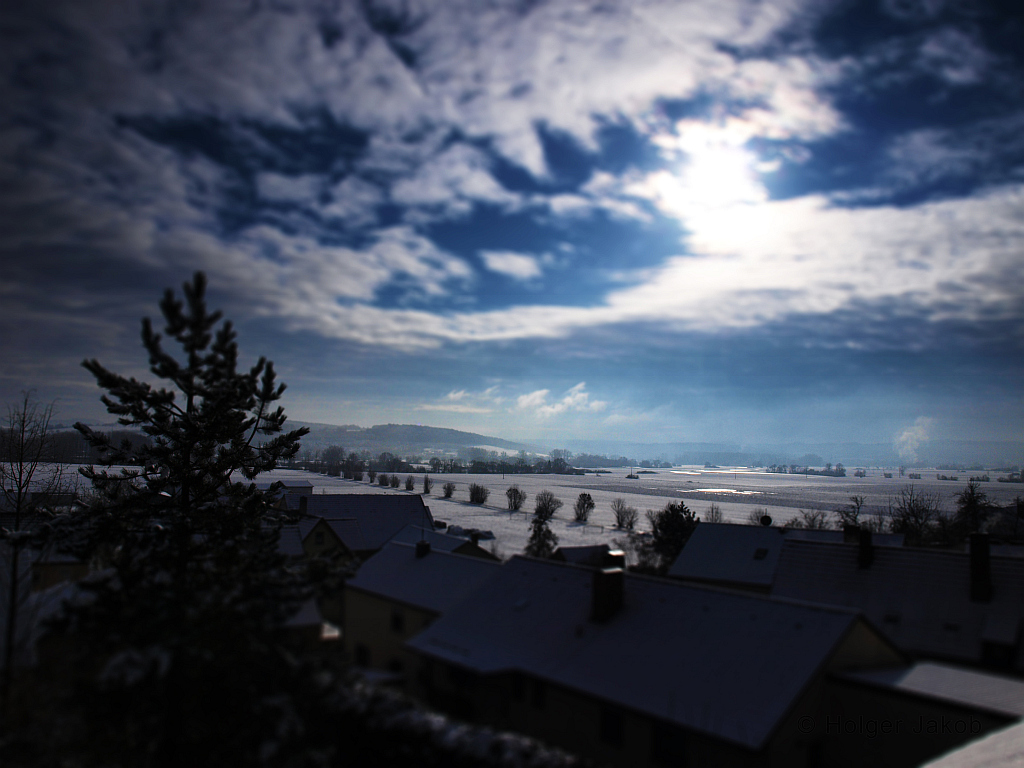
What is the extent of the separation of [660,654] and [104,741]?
38.6 ft

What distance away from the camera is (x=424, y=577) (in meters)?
24.6

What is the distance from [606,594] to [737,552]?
19043 millimetres

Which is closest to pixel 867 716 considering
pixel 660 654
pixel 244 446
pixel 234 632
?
pixel 660 654

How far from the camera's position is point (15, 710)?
29.3 ft

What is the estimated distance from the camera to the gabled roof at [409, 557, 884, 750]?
1295 cm

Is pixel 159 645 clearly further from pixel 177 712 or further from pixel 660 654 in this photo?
pixel 660 654

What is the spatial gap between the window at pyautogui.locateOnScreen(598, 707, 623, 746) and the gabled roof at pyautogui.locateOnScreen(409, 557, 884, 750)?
50 centimetres

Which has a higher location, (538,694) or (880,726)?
(880,726)

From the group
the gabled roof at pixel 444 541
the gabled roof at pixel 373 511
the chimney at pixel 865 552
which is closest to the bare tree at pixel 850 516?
the chimney at pixel 865 552

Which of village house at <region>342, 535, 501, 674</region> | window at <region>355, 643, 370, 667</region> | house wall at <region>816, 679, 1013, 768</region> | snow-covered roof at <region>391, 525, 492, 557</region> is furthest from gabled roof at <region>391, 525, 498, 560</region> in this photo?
house wall at <region>816, 679, 1013, 768</region>

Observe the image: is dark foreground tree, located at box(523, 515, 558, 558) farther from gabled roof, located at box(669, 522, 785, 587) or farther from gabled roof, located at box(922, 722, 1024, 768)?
gabled roof, located at box(922, 722, 1024, 768)

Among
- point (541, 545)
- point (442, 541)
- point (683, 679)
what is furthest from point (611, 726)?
point (541, 545)

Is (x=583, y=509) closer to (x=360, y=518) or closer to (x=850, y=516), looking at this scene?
(x=850, y=516)

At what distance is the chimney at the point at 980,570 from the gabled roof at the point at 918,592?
0.62 ft
